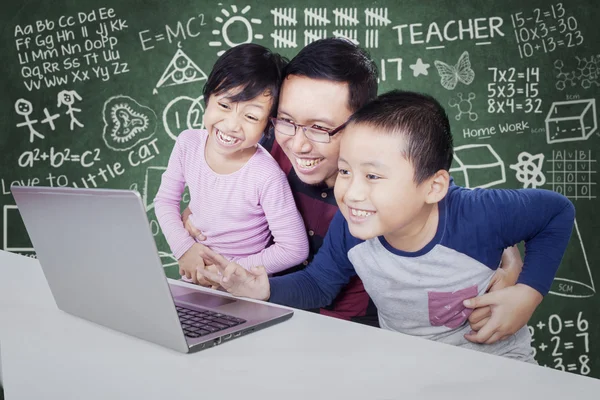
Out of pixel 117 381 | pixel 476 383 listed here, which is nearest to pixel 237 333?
pixel 117 381

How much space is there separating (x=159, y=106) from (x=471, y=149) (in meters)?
1.41

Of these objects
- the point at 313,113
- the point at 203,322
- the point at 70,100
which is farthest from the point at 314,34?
the point at 203,322

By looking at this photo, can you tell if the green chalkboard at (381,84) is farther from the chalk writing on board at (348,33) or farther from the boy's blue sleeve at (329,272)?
the boy's blue sleeve at (329,272)

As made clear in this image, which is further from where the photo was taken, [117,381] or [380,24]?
[380,24]

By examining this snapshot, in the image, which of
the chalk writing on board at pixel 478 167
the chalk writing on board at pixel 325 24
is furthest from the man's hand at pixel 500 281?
the chalk writing on board at pixel 325 24

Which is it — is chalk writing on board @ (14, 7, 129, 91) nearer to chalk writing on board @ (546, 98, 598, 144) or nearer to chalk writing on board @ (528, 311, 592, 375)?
chalk writing on board @ (546, 98, 598, 144)

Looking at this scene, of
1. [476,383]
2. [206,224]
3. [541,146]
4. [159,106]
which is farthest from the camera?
[159,106]

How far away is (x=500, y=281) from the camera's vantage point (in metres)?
1.38

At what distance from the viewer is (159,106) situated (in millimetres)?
2777

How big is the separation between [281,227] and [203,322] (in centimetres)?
72

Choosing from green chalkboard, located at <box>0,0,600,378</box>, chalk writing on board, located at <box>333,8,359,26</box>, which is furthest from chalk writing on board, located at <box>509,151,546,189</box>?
chalk writing on board, located at <box>333,8,359,26</box>

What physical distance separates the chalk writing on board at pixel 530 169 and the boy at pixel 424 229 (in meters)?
1.09

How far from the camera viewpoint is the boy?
128 cm

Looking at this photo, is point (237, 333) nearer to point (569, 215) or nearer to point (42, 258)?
point (42, 258)
